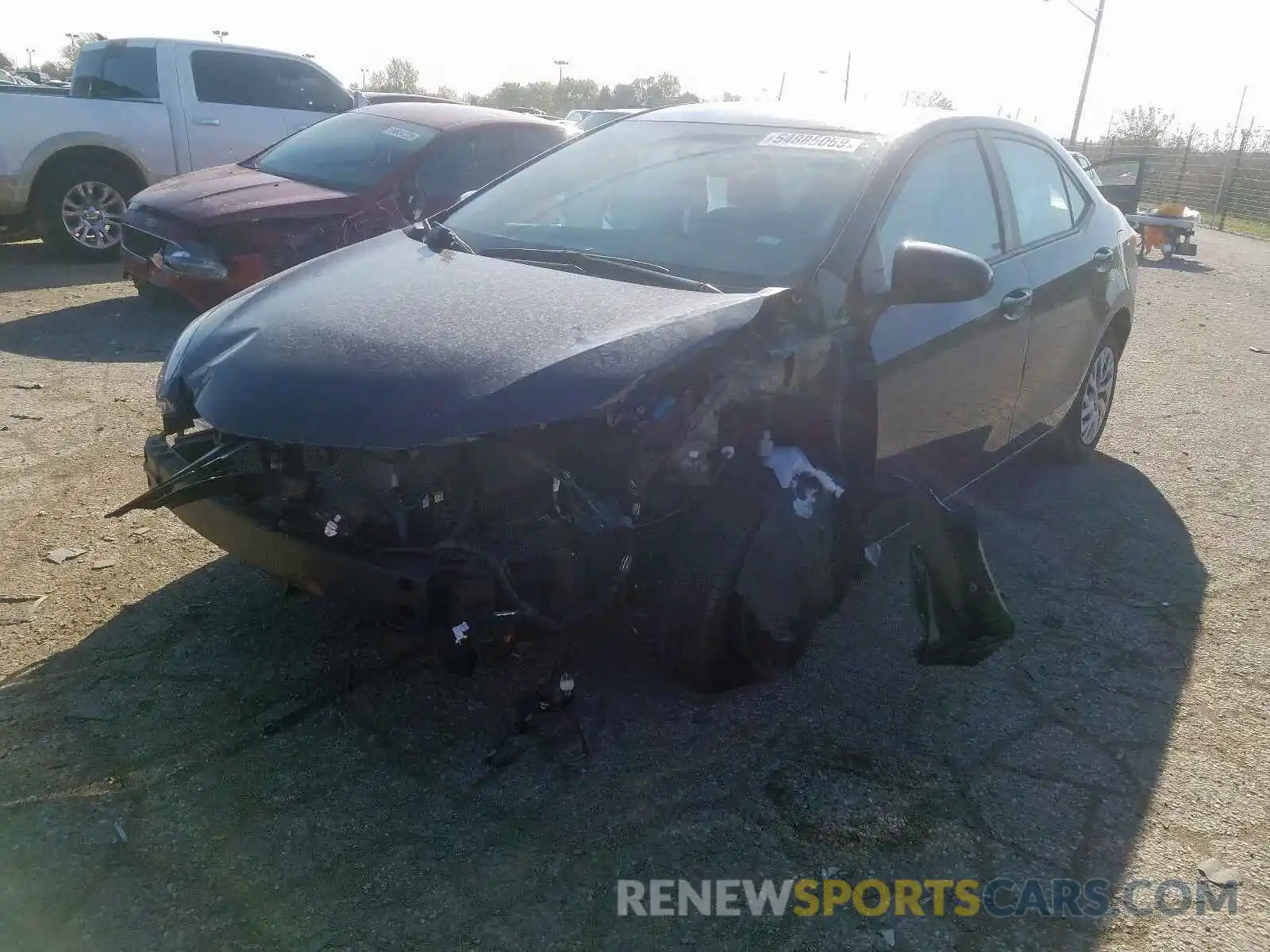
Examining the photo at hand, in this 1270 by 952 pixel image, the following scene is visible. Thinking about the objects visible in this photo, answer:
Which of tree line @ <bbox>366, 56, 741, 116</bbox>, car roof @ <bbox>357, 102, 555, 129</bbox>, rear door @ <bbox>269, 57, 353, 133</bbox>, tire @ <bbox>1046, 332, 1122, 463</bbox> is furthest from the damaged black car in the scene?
tree line @ <bbox>366, 56, 741, 116</bbox>

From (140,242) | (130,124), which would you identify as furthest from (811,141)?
(130,124)

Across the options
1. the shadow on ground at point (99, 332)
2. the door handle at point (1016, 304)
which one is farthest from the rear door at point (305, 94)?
the door handle at point (1016, 304)

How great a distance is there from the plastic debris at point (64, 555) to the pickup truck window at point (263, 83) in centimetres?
722

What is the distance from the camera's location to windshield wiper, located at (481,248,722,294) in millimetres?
3037

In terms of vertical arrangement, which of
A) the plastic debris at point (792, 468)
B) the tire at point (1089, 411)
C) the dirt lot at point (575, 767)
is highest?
the plastic debris at point (792, 468)

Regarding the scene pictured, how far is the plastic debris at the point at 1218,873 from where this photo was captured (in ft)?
7.89

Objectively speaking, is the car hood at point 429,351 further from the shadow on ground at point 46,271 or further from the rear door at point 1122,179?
the shadow on ground at point 46,271

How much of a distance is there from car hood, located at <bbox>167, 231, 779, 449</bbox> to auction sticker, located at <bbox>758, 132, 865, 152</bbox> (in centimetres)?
98

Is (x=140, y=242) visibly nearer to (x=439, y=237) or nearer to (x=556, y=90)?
(x=439, y=237)

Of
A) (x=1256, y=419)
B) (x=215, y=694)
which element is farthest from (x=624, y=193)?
(x=1256, y=419)

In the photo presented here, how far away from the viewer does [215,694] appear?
288cm

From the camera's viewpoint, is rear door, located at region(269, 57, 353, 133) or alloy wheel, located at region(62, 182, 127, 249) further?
rear door, located at region(269, 57, 353, 133)

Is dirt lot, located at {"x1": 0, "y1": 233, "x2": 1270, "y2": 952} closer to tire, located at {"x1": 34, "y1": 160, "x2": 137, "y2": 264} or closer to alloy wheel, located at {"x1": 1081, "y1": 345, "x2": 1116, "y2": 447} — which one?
alloy wheel, located at {"x1": 1081, "y1": 345, "x2": 1116, "y2": 447}

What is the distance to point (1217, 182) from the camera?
2820 centimetres
